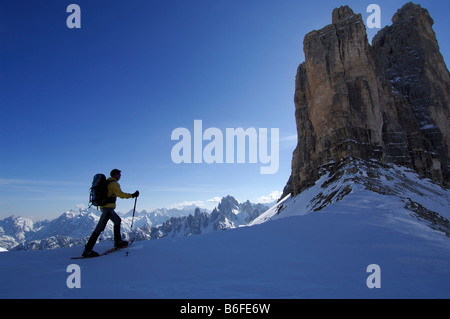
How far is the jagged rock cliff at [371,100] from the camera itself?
38.2 meters

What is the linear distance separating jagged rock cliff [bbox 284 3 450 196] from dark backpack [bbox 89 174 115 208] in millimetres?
32932

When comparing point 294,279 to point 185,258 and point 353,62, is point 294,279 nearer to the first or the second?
point 185,258

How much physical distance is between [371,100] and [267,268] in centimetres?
4357

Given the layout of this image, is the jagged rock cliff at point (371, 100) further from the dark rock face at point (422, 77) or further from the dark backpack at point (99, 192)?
the dark backpack at point (99, 192)

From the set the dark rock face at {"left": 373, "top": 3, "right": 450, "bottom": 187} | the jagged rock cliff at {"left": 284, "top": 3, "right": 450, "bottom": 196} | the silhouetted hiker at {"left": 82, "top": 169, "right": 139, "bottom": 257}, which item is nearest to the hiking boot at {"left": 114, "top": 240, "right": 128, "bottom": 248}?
the silhouetted hiker at {"left": 82, "top": 169, "right": 139, "bottom": 257}

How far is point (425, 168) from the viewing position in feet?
153

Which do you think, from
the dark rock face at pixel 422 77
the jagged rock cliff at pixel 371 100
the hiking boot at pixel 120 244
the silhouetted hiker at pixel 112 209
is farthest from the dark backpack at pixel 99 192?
the dark rock face at pixel 422 77

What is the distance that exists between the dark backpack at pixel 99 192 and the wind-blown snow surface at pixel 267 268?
1649 millimetres

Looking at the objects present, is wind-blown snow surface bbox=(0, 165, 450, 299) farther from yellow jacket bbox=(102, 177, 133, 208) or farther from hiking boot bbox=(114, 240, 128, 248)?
yellow jacket bbox=(102, 177, 133, 208)

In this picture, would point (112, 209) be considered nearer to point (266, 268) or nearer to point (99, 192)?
point (99, 192)

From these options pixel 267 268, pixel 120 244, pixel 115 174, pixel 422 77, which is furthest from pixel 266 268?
pixel 422 77

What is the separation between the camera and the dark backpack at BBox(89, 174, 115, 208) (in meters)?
7.07
